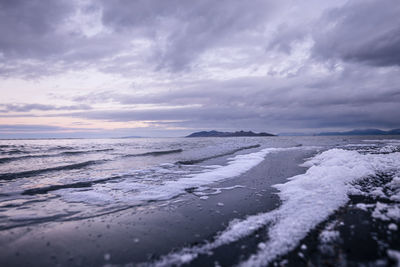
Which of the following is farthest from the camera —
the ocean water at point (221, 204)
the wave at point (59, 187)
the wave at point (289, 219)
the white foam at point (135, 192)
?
the wave at point (59, 187)

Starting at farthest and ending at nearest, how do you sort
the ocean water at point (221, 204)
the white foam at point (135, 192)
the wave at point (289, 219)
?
the white foam at point (135, 192), the ocean water at point (221, 204), the wave at point (289, 219)

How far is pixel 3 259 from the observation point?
3.05 meters

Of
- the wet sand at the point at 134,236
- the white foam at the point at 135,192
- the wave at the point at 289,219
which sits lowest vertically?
the white foam at the point at 135,192

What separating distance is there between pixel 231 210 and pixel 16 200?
277 inches

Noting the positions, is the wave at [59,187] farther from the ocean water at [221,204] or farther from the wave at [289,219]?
the wave at [289,219]

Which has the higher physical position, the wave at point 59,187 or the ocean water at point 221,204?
the ocean water at point 221,204

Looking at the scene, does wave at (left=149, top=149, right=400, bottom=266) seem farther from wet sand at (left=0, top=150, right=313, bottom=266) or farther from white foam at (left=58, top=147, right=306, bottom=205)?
white foam at (left=58, top=147, right=306, bottom=205)

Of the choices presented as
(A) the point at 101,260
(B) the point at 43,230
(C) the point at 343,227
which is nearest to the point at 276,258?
(C) the point at 343,227

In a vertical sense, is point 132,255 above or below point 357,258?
below

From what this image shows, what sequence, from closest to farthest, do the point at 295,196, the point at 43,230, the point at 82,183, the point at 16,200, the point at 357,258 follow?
the point at 357,258
the point at 43,230
the point at 295,196
the point at 16,200
the point at 82,183

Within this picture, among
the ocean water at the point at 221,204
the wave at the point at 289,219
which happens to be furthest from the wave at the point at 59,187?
the wave at the point at 289,219

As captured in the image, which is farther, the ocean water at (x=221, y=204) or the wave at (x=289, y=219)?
the ocean water at (x=221, y=204)

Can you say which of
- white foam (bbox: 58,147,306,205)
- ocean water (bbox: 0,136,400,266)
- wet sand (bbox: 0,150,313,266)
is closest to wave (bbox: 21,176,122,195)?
ocean water (bbox: 0,136,400,266)

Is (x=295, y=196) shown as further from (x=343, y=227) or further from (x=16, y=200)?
(x=16, y=200)
